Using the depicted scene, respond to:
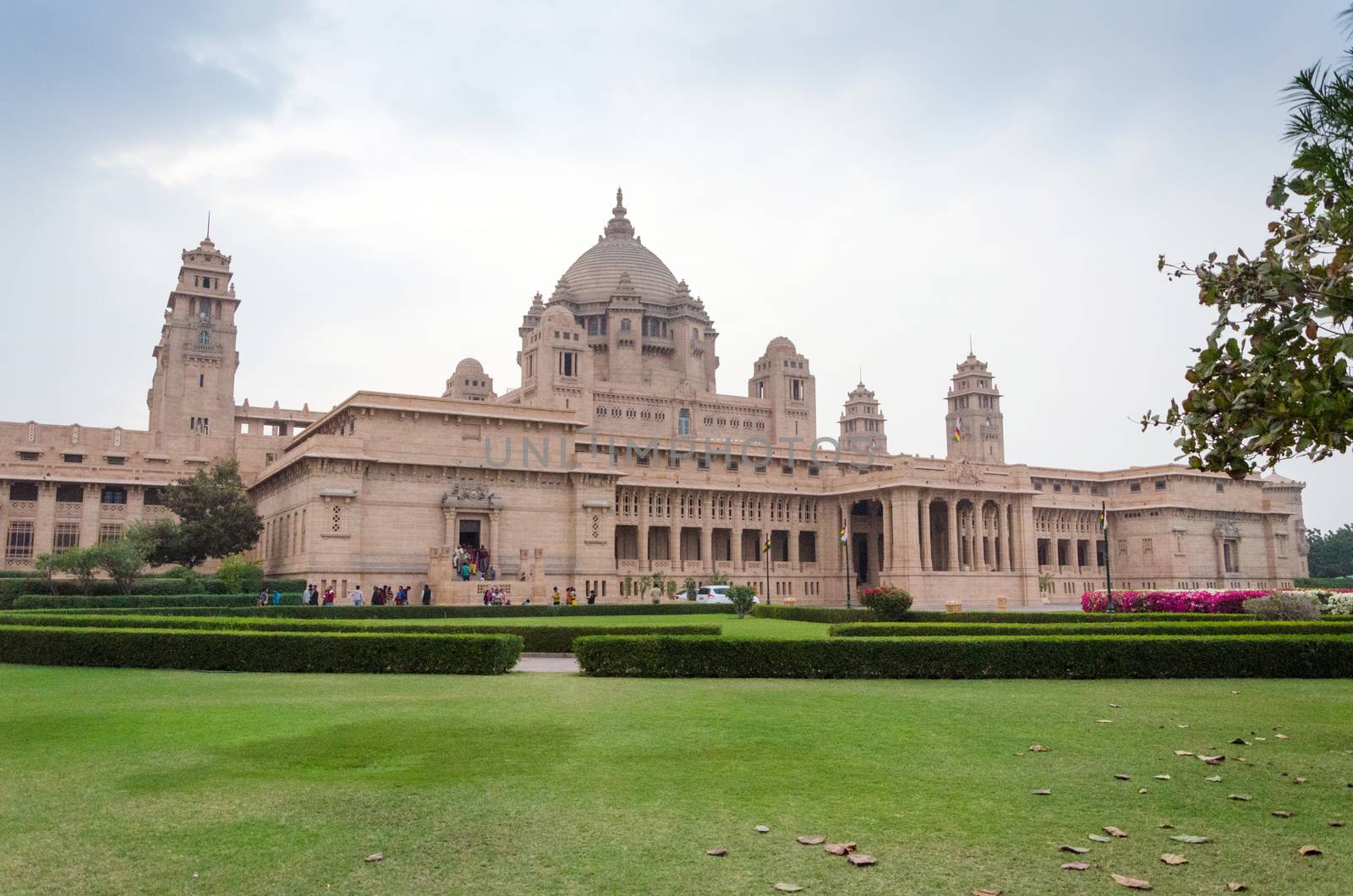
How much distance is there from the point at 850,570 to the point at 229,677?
56.9 m

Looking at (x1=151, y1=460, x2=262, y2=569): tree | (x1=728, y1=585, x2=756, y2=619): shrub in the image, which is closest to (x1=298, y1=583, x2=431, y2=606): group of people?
(x1=151, y1=460, x2=262, y2=569): tree

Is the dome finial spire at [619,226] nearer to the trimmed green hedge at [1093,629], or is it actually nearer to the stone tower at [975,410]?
the stone tower at [975,410]

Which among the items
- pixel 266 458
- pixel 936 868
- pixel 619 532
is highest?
pixel 266 458

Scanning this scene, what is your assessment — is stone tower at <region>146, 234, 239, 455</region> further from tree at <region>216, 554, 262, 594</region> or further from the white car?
the white car

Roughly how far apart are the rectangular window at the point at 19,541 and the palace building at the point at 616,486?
0.10m

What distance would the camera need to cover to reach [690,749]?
34.7 feet

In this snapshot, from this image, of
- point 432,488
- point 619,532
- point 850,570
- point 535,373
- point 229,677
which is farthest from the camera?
point 535,373

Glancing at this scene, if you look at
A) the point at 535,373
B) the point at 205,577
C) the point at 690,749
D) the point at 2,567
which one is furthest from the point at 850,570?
the point at 690,749

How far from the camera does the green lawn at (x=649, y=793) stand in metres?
6.83

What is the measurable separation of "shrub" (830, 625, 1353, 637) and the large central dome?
71.8 metres

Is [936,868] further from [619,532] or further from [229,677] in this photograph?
[619,532]

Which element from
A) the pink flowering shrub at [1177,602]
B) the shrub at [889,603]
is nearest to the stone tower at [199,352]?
the shrub at [889,603]

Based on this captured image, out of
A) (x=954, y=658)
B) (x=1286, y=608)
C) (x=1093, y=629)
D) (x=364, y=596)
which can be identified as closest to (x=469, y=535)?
(x=364, y=596)

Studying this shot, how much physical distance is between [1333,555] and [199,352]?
105 metres
